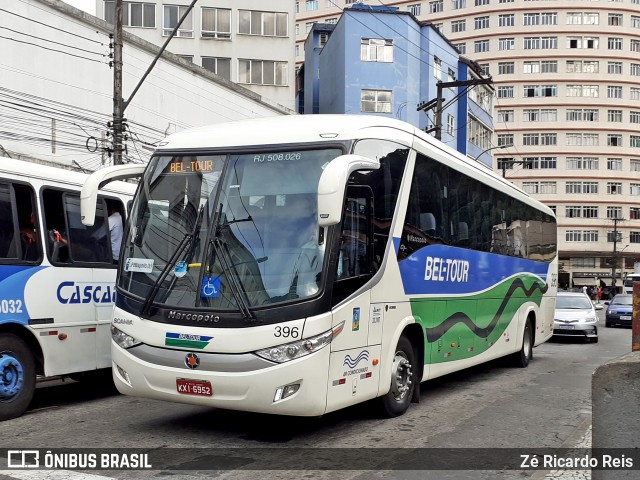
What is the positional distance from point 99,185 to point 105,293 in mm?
2115

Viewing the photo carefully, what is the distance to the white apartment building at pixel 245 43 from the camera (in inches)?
1820

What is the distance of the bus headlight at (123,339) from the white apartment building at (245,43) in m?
39.4

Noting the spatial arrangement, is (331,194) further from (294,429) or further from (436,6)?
(436,6)

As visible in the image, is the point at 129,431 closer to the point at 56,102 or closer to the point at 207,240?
the point at 207,240

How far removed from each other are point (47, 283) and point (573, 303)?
18633 mm

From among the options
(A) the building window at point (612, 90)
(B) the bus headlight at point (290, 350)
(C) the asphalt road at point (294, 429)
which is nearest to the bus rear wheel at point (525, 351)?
(C) the asphalt road at point (294, 429)

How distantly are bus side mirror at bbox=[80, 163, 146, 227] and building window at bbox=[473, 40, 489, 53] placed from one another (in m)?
82.7

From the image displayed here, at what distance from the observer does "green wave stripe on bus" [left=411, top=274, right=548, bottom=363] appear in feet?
32.5

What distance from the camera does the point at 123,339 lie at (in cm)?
780

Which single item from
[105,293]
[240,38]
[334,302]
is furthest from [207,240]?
[240,38]

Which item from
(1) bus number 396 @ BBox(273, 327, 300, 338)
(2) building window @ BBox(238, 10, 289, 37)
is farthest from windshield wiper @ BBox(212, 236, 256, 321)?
(2) building window @ BBox(238, 10, 289, 37)

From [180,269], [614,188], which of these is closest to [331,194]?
[180,269]

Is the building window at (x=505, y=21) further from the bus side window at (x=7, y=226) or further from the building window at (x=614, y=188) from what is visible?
the bus side window at (x=7, y=226)

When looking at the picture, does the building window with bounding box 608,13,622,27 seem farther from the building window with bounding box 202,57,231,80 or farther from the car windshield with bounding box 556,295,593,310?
the car windshield with bounding box 556,295,593,310
